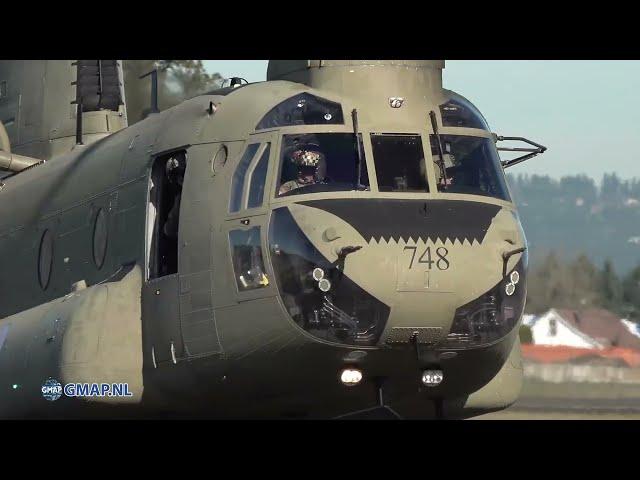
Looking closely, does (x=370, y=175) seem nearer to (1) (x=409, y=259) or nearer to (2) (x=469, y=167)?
(1) (x=409, y=259)

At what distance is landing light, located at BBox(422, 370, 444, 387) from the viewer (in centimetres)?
1016

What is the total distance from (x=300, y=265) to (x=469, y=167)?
167 cm

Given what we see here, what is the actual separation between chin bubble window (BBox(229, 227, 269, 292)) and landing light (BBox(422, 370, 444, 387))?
4.43 ft

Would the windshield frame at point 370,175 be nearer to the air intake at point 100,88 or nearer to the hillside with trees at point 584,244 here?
the hillside with trees at point 584,244

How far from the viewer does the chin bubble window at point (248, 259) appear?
10.0 meters

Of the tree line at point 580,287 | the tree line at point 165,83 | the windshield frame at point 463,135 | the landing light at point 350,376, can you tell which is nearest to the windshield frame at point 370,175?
the windshield frame at point 463,135

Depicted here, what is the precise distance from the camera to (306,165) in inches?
402

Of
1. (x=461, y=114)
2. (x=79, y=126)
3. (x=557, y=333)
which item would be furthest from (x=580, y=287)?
(x=461, y=114)

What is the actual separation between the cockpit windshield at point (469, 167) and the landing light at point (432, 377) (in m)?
1.33

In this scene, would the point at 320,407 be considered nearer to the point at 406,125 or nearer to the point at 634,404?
the point at 406,125

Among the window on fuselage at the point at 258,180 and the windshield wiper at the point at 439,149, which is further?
the windshield wiper at the point at 439,149

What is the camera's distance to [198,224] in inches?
416
